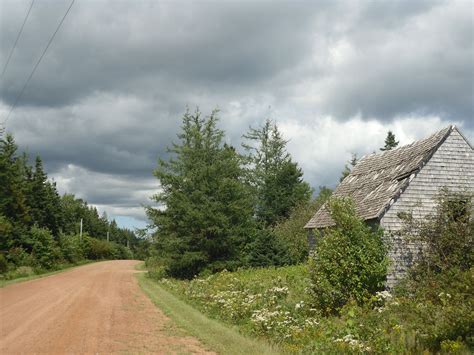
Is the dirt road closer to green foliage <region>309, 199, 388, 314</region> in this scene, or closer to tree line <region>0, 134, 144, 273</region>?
green foliage <region>309, 199, 388, 314</region>

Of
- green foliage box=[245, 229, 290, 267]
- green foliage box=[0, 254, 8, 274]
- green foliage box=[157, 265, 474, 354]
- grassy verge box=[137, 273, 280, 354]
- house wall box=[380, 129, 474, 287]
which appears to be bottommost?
grassy verge box=[137, 273, 280, 354]

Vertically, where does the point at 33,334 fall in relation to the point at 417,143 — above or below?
below

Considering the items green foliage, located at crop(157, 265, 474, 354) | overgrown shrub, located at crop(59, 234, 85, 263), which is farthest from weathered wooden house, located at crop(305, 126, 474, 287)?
overgrown shrub, located at crop(59, 234, 85, 263)

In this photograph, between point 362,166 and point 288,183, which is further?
point 288,183

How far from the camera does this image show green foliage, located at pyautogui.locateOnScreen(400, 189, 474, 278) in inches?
639

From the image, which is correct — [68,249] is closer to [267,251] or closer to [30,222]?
[30,222]

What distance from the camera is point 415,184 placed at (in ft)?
61.8

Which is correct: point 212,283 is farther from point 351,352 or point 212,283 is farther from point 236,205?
point 351,352

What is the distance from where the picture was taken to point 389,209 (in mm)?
18359

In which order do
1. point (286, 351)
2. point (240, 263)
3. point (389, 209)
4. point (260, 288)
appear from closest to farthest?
point (286, 351) → point (389, 209) → point (260, 288) → point (240, 263)

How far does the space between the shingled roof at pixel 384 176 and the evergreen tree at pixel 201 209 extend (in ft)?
30.2

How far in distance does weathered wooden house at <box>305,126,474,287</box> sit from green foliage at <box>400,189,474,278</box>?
0.50 m

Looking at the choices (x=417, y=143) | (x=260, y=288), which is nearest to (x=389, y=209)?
(x=417, y=143)

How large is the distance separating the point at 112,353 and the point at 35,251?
37.3 metres
